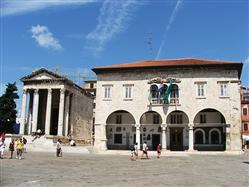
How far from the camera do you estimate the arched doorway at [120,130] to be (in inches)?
1831

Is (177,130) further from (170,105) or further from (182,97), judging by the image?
(182,97)

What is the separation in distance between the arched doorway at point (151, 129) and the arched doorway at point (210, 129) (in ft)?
16.6

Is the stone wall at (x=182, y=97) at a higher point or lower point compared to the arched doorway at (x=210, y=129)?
higher

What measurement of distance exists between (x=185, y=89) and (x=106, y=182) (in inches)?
1189

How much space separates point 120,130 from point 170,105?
27.2 ft

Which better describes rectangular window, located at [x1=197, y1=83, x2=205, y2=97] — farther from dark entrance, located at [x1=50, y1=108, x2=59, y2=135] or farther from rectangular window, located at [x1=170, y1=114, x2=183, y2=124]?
dark entrance, located at [x1=50, y1=108, x2=59, y2=135]

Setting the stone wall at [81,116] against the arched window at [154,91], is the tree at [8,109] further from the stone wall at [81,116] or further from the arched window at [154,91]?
the arched window at [154,91]

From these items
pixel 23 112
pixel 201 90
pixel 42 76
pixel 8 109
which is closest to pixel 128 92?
pixel 201 90

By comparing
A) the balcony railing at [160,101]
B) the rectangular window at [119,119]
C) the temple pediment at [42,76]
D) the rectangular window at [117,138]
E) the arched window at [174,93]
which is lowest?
the rectangular window at [117,138]

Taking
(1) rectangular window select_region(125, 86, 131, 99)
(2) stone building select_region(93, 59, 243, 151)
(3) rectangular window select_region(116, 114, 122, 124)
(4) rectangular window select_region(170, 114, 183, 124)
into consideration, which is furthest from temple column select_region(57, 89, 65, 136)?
(4) rectangular window select_region(170, 114, 183, 124)

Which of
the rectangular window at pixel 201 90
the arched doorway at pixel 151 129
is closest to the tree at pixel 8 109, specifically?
the arched doorway at pixel 151 129

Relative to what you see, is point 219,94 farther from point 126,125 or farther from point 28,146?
point 28,146

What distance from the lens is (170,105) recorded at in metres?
43.1

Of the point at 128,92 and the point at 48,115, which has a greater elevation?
the point at 128,92
